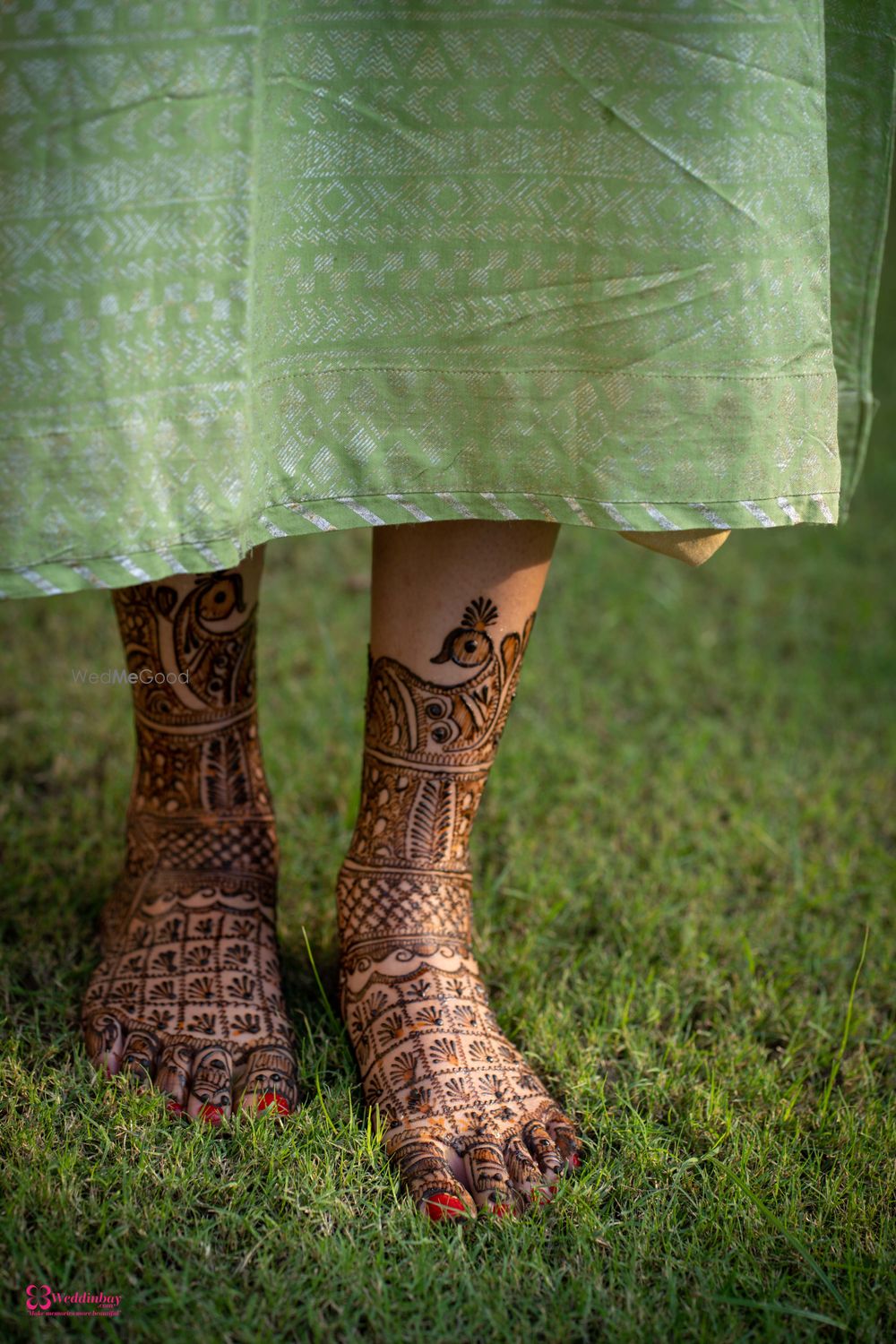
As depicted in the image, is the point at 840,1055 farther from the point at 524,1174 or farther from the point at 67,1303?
the point at 67,1303

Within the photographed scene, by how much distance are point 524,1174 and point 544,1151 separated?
3cm

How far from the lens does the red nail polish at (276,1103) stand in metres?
1.03

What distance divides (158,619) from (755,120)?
0.73 metres

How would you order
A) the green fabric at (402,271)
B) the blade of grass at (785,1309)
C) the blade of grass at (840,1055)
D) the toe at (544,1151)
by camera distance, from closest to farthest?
the green fabric at (402,271) < the blade of grass at (785,1309) < the toe at (544,1151) < the blade of grass at (840,1055)

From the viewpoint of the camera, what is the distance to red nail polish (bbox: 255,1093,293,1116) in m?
1.03

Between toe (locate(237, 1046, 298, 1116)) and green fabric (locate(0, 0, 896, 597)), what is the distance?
0.52m

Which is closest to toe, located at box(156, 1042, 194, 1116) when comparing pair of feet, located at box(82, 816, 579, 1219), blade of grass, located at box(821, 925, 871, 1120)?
pair of feet, located at box(82, 816, 579, 1219)

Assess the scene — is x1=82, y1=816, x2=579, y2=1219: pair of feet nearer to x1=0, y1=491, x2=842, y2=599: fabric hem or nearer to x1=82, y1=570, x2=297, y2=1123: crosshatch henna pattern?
x1=82, y1=570, x2=297, y2=1123: crosshatch henna pattern

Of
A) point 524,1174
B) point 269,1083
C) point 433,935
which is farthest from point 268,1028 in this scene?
point 524,1174

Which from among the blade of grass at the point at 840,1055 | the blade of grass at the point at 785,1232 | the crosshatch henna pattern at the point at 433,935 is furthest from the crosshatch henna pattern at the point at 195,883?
the blade of grass at the point at 840,1055

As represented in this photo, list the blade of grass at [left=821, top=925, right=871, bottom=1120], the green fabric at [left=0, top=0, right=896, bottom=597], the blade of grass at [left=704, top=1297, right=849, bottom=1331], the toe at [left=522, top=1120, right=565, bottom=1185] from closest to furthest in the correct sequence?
the green fabric at [left=0, top=0, right=896, bottom=597], the blade of grass at [left=704, top=1297, right=849, bottom=1331], the toe at [left=522, top=1120, right=565, bottom=1185], the blade of grass at [left=821, top=925, right=871, bottom=1120]

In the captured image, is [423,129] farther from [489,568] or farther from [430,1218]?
[430,1218]

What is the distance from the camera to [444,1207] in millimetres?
943

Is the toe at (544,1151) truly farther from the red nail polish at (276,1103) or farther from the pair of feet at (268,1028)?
the red nail polish at (276,1103)
